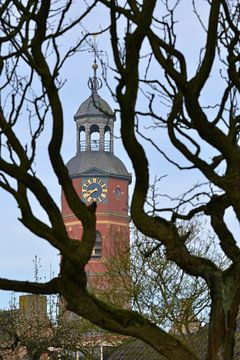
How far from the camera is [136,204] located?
8.62 metres

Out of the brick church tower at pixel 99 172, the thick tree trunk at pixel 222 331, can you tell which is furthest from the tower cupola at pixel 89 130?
the thick tree trunk at pixel 222 331

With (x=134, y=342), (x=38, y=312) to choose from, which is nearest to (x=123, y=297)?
(x=38, y=312)

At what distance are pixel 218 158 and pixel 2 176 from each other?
1.99 meters

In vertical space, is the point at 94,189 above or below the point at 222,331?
above

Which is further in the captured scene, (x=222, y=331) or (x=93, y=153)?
(x=93, y=153)

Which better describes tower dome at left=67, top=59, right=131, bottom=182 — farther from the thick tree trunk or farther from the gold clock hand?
the thick tree trunk

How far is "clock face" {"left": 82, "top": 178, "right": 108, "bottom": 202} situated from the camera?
11369 cm

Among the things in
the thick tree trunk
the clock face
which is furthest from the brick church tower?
the thick tree trunk

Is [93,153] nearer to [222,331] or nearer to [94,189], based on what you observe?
[94,189]

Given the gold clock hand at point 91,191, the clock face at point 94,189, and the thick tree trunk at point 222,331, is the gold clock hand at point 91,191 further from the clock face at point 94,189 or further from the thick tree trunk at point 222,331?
the thick tree trunk at point 222,331

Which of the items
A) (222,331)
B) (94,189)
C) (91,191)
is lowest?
(222,331)

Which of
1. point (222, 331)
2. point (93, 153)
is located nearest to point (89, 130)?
point (93, 153)

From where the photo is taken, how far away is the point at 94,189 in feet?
370

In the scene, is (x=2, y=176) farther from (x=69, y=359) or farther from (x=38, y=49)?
(x=69, y=359)
